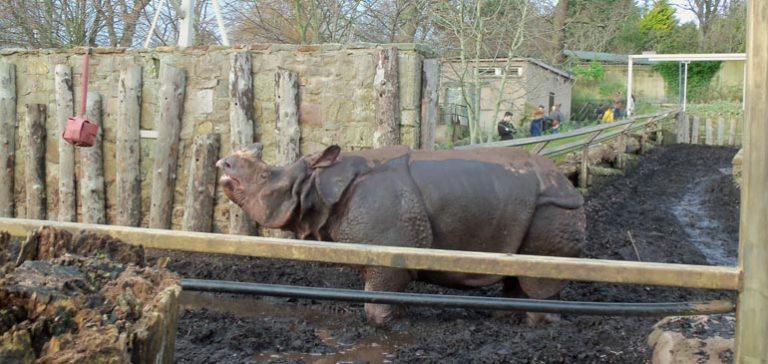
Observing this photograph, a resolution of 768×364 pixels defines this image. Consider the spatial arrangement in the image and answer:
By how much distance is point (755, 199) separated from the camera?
7.77ft

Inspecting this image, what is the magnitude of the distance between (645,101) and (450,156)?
28605 mm

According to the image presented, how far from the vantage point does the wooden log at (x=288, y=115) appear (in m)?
6.52

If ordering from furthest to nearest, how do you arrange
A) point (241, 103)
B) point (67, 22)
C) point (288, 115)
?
point (67, 22)
point (241, 103)
point (288, 115)

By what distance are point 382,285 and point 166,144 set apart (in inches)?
112

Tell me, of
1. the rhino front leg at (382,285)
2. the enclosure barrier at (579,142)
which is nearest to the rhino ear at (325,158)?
the rhino front leg at (382,285)

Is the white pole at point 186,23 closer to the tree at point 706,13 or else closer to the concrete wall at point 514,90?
the concrete wall at point 514,90

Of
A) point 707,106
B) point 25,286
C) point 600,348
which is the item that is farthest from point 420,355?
point 707,106

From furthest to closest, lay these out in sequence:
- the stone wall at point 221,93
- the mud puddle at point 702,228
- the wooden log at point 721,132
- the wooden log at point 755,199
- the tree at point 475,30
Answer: the wooden log at point 721,132, the tree at point 475,30, the mud puddle at point 702,228, the stone wall at point 221,93, the wooden log at point 755,199

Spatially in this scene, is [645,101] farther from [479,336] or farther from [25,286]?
[25,286]

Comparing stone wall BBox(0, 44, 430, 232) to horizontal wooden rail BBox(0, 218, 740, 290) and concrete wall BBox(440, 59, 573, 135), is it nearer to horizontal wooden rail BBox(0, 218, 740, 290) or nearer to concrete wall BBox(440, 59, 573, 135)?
horizontal wooden rail BBox(0, 218, 740, 290)

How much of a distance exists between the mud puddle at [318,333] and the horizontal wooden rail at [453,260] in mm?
1196

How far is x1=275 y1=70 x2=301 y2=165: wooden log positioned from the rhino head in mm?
1332

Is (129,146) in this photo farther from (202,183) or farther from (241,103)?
(241,103)

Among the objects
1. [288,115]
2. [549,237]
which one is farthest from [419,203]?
[288,115]
